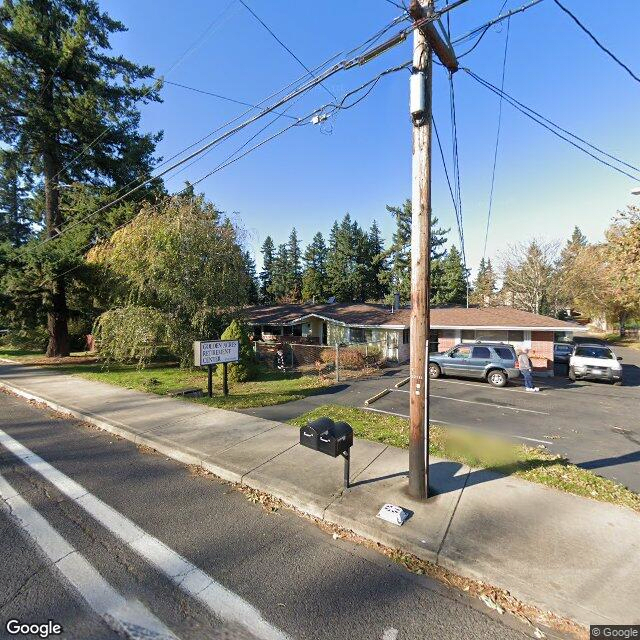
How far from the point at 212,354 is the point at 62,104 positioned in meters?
17.4

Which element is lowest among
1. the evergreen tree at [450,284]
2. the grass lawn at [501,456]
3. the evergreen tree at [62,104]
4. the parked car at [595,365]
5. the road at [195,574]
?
the road at [195,574]

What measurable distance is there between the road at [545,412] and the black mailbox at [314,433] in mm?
3615

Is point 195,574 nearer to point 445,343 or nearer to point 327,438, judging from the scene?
point 327,438

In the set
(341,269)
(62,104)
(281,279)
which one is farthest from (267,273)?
(62,104)

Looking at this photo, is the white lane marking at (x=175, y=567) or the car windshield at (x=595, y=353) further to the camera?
the car windshield at (x=595, y=353)

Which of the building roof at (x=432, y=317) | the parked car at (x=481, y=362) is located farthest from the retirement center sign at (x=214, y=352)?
the building roof at (x=432, y=317)

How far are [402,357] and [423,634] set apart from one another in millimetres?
17329

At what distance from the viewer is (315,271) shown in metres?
54.7

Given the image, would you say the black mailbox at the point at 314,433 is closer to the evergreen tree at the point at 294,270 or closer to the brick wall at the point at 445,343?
the brick wall at the point at 445,343

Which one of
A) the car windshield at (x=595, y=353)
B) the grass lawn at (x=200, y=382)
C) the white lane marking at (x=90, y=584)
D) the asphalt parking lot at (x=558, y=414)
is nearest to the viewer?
the white lane marking at (x=90, y=584)

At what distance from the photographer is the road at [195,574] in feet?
7.95

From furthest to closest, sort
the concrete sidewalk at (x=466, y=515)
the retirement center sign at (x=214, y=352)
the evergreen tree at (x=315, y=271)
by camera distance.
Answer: the evergreen tree at (x=315, y=271)
the retirement center sign at (x=214, y=352)
the concrete sidewalk at (x=466, y=515)

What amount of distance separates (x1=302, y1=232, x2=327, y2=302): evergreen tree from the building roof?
24505 mm

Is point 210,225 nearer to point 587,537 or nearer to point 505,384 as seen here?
point 505,384
